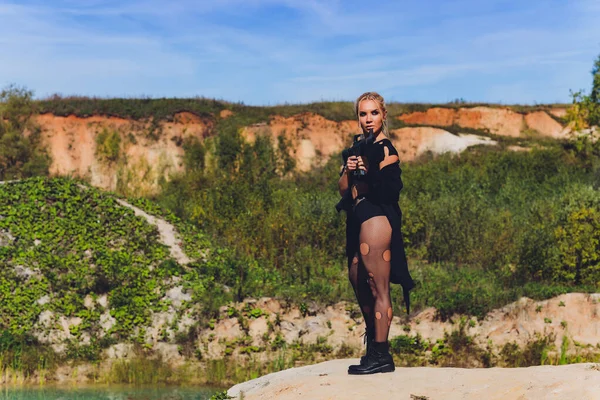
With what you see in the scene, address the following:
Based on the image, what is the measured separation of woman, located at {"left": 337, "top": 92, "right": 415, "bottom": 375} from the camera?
5883 mm

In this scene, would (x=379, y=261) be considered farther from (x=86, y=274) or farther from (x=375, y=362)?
(x=86, y=274)

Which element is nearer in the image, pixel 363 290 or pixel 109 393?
pixel 363 290

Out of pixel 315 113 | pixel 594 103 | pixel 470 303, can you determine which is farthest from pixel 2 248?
pixel 315 113

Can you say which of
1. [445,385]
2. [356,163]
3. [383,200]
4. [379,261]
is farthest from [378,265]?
[445,385]

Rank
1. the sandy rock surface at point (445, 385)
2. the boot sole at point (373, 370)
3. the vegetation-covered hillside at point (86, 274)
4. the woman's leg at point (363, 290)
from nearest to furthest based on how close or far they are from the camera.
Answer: the sandy rock surface at point (445, 385) → the boot sole at point (373, 370) → the woman's leg at point (363, 290) → the vegetation-covered hillside at point (86, 274)

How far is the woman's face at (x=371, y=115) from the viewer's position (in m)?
6.06

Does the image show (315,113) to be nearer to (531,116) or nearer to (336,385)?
(531,116)

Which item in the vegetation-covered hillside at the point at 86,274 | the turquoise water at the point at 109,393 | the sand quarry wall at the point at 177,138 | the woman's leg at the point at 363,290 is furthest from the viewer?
the sand quarry wall at the point at 177,138

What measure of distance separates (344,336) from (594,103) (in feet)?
61.6

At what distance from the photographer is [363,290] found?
6.12 meters

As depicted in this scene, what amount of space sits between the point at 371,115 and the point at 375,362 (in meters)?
1.98

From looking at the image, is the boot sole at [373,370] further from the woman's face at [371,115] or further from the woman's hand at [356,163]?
the woman's face at [371,115]

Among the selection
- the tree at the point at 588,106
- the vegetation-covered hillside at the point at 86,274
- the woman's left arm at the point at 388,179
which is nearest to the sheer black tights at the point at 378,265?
the woman's left arm at the point at 388,179

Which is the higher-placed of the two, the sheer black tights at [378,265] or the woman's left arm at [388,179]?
the woman's left arm at [388,179]
